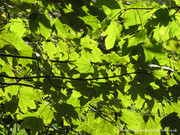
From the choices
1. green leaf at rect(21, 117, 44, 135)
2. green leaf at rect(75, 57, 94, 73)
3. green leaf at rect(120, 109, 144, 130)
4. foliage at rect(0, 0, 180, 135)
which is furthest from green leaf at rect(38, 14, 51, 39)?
green leaf at rect(120, 109, 144, 130)

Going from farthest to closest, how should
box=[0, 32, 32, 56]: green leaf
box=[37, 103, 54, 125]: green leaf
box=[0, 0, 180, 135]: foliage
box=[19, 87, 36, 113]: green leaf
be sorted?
box=[19, 87, 36, 113]: green leaf < box=[37, 103, 54, 125]: green leaf < box=[0, 32, 32, 56]: green leaf < box=[0, 0, 180, 135]: foliage

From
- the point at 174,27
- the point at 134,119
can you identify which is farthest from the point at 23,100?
the point at 174,27

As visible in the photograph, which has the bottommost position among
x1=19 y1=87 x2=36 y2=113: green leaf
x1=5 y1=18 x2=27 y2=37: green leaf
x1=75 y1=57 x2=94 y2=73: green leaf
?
x1=19 y1=87 x2=36 y2=113: green leaf

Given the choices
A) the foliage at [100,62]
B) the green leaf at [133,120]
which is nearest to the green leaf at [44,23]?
the foliage at [100,62]

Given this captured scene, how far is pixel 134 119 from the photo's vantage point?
5.82ft

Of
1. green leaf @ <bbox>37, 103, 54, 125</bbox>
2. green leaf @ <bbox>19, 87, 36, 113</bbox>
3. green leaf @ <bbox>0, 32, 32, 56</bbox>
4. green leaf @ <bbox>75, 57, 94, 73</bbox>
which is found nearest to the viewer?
green leaf @ <bbox>0, 32, 32, 56</bbox>

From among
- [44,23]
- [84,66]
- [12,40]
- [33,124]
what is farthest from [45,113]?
[44,23]

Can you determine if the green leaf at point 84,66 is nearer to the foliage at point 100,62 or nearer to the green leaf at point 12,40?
the foliage at point 100,62

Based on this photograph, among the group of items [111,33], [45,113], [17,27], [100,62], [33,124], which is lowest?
[33,124]

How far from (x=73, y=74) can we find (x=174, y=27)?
96cm

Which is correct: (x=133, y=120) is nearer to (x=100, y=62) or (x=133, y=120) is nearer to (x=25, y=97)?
(x=100, y=62)

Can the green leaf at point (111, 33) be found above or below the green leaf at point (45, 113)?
above

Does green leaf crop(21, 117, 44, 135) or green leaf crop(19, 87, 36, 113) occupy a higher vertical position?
green leaf crop(19, 87, 36, 113)

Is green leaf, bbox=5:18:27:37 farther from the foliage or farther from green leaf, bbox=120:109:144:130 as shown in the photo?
green leaf, bbox=120:109:144:130
